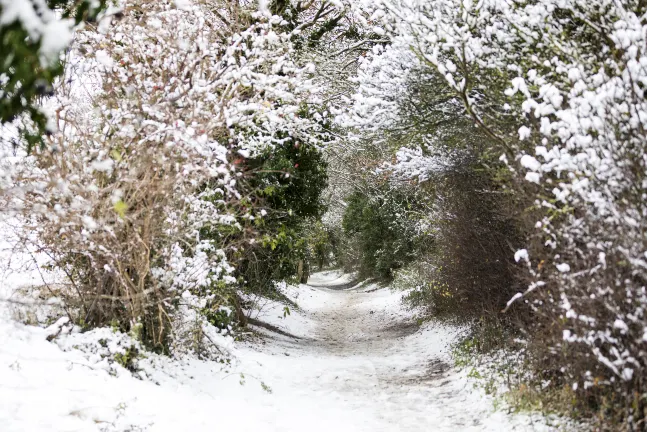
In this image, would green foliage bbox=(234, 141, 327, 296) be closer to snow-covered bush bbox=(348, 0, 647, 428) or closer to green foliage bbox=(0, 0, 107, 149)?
snow-covered bush bbox=(348, 0, 647, 428)

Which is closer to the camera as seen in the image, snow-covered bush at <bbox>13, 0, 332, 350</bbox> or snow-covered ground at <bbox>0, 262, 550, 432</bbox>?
snow-covered ground at <bbox>0, 262, 550, 432</bbox>

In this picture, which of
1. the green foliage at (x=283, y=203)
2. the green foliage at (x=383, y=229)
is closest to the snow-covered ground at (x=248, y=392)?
the green foliage at (x=283, y=203)

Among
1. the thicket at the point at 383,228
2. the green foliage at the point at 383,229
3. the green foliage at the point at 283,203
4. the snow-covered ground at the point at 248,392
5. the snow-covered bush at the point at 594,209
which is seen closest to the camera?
the snow-covered bush at the point at 594,209

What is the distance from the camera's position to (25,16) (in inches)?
81.3

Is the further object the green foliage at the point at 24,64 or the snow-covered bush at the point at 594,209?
the snow-covered bush at the point at 594,209

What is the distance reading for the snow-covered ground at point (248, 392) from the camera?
15.4ft

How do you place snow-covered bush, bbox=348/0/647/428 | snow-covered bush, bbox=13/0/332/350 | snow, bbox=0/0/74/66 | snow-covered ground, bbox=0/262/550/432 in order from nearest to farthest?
snow, bbox=0/0/74/66, snow-covered bush, bbox=348/0/647/428, snow-covered ground, bbox=0/262/550/432, snow-covered bush, bbox=13/0/332/350

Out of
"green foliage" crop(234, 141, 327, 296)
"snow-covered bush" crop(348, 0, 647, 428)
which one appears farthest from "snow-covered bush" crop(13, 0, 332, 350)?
"green foliage" crop(234, 141, 327, 296)

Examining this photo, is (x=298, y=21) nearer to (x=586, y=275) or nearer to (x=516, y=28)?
(x=516, y=28)

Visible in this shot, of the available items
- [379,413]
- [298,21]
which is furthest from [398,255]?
[379,413]

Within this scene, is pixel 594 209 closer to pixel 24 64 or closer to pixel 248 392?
pixel 24 64

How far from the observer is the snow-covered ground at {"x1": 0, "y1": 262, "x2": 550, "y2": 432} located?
15.4 ft

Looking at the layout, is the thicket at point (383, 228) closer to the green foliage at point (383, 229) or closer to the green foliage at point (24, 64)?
the green foliage at point (383, 229)

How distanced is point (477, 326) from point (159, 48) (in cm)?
687
